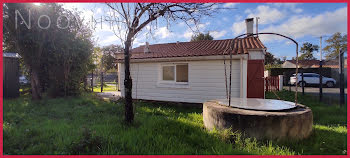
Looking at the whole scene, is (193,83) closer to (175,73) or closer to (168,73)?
(175,73)

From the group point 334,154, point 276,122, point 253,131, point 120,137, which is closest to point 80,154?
point 120,137

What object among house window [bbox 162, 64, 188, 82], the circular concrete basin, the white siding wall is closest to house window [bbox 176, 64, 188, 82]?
→ house window [bbox 162, 64, 188, 82]

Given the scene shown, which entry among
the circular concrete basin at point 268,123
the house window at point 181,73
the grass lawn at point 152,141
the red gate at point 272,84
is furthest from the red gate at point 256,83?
the circular concrete basin at point 268,123

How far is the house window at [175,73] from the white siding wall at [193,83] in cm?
33

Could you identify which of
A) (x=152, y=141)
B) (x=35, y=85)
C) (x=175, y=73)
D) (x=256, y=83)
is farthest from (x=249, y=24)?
(x=35, y=85)

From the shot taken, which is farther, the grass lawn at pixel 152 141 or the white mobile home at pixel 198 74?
the white mobile home at pixel 198 74

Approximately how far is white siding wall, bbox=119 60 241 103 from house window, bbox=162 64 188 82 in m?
0.33

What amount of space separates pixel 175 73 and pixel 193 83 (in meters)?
0.91

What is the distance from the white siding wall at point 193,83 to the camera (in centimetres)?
693

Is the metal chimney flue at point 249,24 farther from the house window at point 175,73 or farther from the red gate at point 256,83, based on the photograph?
the house window at point 175,73

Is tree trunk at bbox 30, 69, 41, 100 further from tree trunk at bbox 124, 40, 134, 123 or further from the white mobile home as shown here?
tree trunk at bbox 124, 40, 134, 123

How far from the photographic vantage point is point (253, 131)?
11.0ft

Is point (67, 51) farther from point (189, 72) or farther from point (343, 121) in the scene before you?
point (343, 121)

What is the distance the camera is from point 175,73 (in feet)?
25.3
